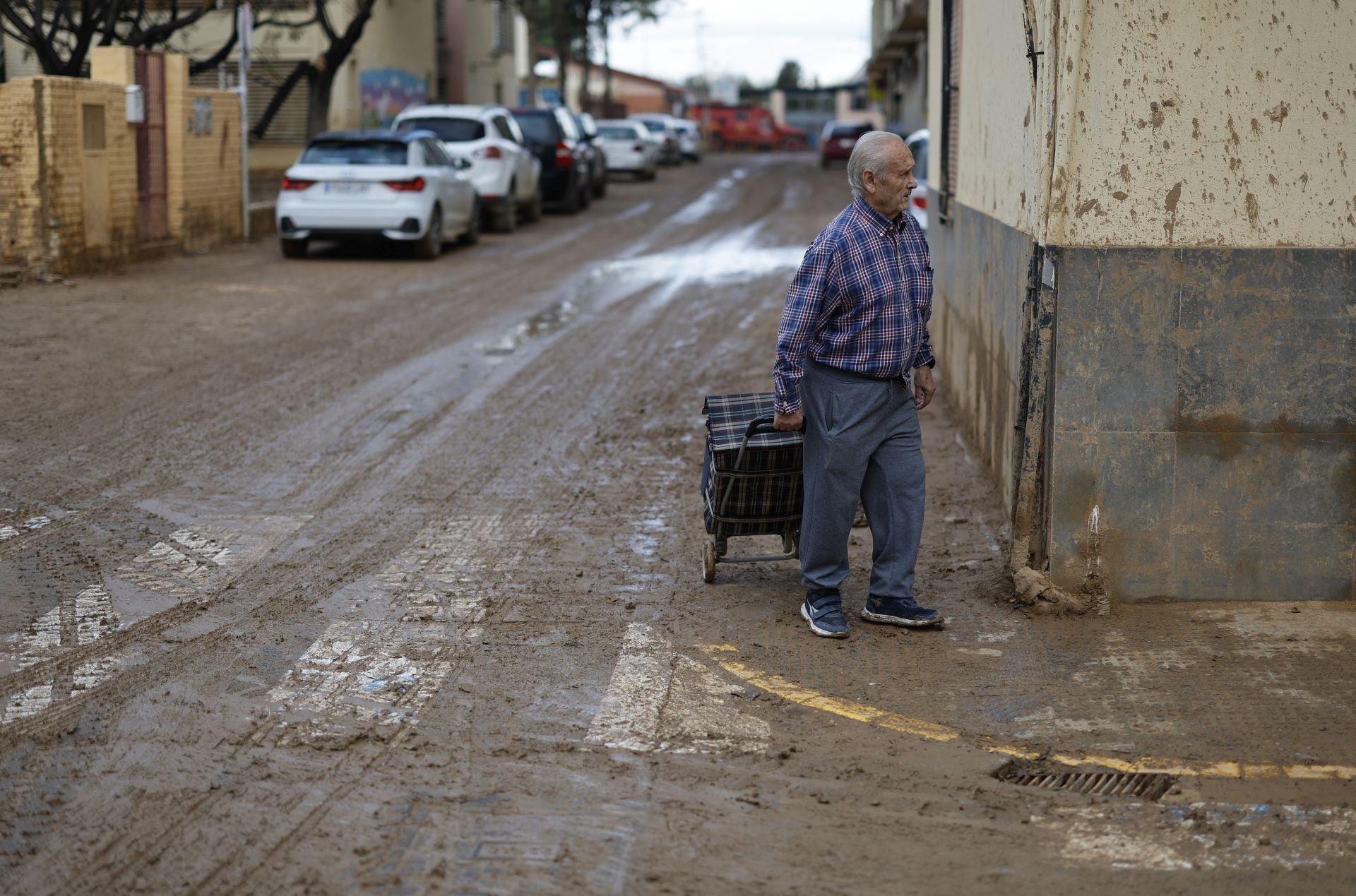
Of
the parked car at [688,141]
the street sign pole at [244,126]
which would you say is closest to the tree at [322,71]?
the street sign pole at [244,126]

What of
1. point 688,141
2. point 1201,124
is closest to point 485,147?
point 1201,124

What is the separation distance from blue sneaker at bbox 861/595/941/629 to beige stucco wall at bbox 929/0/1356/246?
58.0 inches

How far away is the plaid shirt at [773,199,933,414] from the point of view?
5453 millimetres

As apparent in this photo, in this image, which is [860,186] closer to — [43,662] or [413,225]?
[43,662]

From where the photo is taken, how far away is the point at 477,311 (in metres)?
14.4

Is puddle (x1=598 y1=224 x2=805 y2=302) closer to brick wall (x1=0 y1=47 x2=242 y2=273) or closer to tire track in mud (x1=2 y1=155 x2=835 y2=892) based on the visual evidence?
tire track in mud (x1=2 y1=155 x2=835 y2=892)

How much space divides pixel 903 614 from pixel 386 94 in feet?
115

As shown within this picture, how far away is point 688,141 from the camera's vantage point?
54906 millimetres

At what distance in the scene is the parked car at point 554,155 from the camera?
26.6 m

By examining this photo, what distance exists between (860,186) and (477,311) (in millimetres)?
9312

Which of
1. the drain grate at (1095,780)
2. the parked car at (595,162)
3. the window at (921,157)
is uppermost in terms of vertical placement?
the parked car at (595,162)

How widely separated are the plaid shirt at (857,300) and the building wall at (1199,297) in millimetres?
670

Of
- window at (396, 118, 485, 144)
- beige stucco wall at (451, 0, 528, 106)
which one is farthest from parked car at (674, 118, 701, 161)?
window at (396, 118, 485, 144)

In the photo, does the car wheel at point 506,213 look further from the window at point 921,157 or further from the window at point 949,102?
the window at point 949,102
